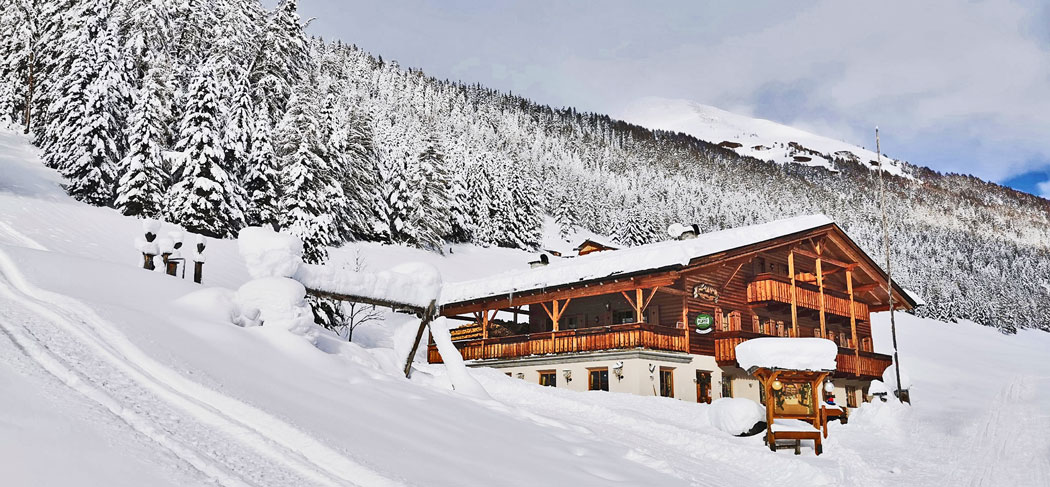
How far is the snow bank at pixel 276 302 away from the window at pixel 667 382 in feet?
47.7

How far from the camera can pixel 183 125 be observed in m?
35.7

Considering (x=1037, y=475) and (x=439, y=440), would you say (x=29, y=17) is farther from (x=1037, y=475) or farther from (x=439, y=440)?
(x=1037, y=475)

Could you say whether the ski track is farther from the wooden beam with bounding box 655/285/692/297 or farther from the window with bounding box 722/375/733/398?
the window with bounding box 722/375/733/398

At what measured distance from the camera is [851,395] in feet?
94.9

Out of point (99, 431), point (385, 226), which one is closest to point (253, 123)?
point (385, 226)

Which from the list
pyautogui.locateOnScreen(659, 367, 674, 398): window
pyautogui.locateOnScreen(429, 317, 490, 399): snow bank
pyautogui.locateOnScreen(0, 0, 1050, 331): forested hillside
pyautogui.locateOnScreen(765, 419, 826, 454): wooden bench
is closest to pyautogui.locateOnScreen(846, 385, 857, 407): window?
pyautogui.locateOnScreen(659, 367, 674, 398): window

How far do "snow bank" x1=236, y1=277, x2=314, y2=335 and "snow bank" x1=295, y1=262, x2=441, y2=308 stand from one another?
3.01ft

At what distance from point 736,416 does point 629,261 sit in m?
7.91

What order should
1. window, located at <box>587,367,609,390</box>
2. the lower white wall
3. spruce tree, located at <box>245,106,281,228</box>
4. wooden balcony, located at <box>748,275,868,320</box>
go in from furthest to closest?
spruce tree, located at <box>245,106,281,228</box> < wooden balcony, located at <box>748,275,868,320</box> < window, located at <box>587,367,609,390</box> < the lower white wall

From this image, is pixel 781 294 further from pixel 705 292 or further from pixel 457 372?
pixel 457 372

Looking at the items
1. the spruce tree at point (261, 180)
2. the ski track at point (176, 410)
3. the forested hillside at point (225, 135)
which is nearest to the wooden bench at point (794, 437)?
the ski track at point (176, 410)

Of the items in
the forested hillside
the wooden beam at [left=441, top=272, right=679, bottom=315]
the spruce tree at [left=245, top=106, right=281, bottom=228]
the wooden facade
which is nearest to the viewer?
the wooden beam at [left=441, top=272, right=679, bottom=315]

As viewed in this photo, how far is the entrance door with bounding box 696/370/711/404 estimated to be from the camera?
23453 millimetres

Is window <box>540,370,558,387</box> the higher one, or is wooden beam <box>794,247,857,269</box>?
wooden beam <box>794,247,857,269</box>
